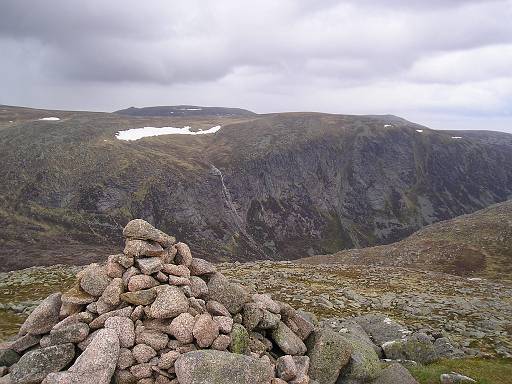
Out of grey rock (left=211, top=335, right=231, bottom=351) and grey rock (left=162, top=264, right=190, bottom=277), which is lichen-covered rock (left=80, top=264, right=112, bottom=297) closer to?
grey rock (left=162, top=264, right=190, bottom=277)

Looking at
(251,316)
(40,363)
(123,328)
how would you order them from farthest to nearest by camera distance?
(251,316) → (123,328) → (40,363)

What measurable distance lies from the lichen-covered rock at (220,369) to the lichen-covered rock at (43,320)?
266 inches

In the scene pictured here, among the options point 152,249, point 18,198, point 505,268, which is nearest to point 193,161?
point 18,198

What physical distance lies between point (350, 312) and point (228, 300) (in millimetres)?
20965

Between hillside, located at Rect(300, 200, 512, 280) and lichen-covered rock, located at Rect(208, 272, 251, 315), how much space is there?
6416cm

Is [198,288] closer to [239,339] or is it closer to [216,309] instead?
[216,309]

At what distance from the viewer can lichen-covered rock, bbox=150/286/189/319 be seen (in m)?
19.0

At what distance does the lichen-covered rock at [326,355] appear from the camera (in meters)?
20.9

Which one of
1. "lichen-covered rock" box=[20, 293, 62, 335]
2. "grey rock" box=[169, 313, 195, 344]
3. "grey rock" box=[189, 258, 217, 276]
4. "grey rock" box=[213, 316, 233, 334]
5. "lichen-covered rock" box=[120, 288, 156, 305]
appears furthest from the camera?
"grey rock" box=[189, 258, 217, 276]

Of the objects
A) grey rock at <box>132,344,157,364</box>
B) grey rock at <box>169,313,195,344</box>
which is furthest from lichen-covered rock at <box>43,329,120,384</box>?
grey rock at <box>169,313,195,344</box>

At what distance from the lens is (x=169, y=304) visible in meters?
19.2

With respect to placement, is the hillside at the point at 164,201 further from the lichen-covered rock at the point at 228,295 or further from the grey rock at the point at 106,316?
the grey rock at the point at 106,316

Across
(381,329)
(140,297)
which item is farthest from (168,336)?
(381,329)

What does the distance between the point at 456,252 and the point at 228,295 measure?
74651 millimetres
